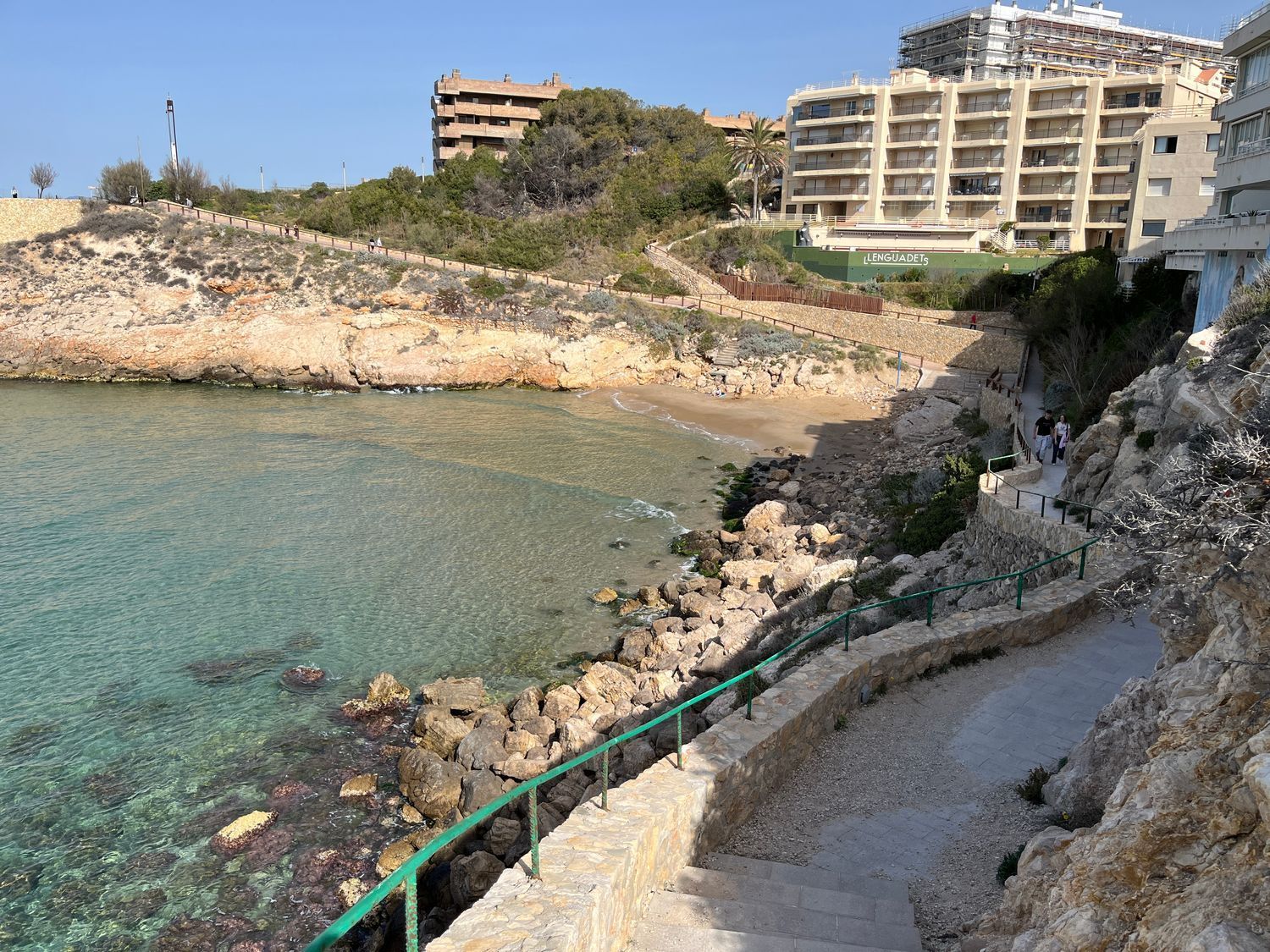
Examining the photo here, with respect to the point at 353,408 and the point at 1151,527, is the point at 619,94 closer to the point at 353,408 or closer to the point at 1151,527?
the point at 353,408

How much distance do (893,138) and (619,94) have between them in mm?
26895

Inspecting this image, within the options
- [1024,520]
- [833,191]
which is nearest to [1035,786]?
[1024,520]

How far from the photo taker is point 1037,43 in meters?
86.8

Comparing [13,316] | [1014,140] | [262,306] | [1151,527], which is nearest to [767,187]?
[1014,140]

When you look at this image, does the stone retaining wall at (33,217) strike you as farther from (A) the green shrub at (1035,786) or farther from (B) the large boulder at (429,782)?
(A) the green shrub at (1035,786)

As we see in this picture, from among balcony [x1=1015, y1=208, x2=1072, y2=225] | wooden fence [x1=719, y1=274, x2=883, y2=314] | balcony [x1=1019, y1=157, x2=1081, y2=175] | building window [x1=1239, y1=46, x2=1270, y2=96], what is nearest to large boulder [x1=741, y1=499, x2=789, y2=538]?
building window [x1=1239, y1=46, x2=1270, y2=96]

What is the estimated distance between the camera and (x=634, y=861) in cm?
733

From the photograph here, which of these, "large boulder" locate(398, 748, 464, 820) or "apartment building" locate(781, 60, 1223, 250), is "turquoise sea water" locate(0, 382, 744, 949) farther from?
"apartment building" locate(781, 60, 1223, 250)

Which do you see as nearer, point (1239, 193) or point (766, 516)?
point (1239, 193)

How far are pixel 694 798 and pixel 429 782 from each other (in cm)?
742

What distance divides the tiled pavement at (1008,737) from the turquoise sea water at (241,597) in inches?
297

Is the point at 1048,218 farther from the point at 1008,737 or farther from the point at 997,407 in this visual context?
the point at 1008,737

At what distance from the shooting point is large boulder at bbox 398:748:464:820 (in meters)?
14.0

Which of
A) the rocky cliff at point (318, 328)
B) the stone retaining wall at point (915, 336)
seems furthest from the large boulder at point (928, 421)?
the rocky cliff at point (318, 328)
